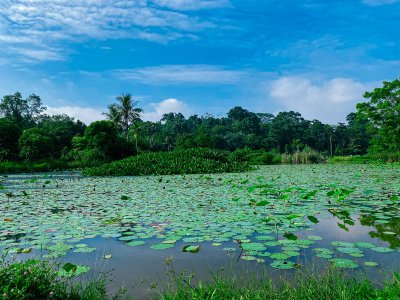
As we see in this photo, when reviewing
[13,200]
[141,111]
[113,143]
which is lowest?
[13,200]

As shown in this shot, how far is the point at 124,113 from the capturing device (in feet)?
148

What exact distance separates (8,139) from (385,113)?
3900 cm

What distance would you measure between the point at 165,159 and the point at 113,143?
612 inches

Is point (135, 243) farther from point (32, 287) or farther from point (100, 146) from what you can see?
point (100, 146)

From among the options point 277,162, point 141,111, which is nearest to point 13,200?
point 277,162

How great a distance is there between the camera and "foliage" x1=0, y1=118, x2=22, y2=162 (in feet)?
118

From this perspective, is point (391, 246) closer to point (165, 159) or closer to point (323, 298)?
point (323, 298)

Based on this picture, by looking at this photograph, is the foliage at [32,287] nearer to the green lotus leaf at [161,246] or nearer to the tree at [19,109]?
the green lotus leaf at [161,246]

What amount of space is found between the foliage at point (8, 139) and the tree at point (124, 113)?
11869 millimetres

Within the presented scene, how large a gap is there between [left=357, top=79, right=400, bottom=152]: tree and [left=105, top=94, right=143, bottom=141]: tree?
27.9m

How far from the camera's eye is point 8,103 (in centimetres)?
5691

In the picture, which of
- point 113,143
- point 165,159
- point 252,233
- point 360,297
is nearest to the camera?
point 360,297

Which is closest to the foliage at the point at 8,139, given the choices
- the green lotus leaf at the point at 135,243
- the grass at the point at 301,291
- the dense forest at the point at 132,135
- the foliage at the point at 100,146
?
the dense forest at the point at 132,135

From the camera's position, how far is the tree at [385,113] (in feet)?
98.8
